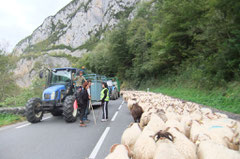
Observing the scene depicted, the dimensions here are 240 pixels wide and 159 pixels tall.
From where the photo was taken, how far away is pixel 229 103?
8227 mm

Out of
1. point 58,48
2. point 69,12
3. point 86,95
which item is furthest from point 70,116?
point 69,12

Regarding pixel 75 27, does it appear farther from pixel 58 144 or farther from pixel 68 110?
pixel 58 144

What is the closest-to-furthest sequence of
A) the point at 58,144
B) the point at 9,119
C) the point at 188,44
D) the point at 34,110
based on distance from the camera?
the point at 58,144 → the point at 34,110 → the point at 9,119 → the point at 188,44

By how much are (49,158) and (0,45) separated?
1831 cm

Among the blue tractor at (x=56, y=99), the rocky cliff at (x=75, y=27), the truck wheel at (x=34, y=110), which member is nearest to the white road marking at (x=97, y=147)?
the blue tractor at (x=56, y=99)

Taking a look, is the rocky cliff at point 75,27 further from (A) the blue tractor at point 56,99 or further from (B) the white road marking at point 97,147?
(B) the white road marking at point 97,147

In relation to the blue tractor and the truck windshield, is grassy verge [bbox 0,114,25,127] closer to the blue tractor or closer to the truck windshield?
the blue tractor

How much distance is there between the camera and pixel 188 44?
19.8 meters

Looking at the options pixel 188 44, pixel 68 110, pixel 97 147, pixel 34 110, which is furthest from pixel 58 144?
pixel 188 44

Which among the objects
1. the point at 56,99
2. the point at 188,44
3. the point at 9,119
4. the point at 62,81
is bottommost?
→ the point at 9,119

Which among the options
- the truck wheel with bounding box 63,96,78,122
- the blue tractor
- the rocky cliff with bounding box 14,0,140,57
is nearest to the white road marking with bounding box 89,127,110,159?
the truck wheel with bounding box 63,96,78,122

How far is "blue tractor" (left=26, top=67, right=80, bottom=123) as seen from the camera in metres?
7.26

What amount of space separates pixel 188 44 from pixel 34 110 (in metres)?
18.0

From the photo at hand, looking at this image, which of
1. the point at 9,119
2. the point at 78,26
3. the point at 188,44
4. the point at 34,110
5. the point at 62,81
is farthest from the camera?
the point at 78,26
